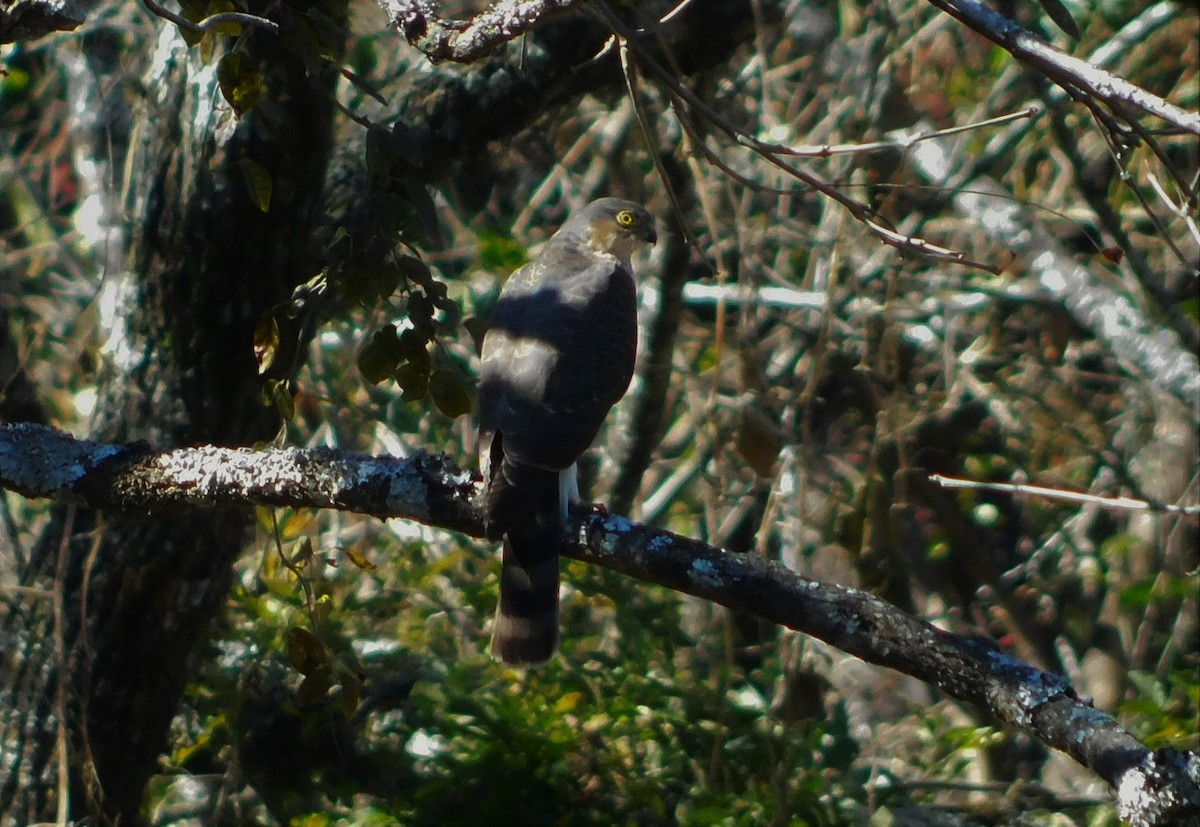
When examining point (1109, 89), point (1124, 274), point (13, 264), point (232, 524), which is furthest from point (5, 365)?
point (1124, 274)

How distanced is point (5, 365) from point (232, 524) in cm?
79

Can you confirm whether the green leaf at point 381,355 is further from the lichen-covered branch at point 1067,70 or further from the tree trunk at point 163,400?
the lichen-covered branch at point 1067,70

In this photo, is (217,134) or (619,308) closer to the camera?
(217,134)

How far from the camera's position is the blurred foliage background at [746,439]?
14.4 ft

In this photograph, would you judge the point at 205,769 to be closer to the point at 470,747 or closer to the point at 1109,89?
the point at 470,747

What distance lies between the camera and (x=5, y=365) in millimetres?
4227

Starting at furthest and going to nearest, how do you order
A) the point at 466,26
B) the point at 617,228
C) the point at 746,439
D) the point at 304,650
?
the point at 617,228
the point at 746,439
the point at 304,650
the point at 466,26

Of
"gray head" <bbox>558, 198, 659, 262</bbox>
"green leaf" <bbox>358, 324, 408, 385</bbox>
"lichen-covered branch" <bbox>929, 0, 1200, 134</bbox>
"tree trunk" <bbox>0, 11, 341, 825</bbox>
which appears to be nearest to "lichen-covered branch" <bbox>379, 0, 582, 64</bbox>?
"lichen-covered branch" <bbox>929, 0, 1200, 134</bbox>

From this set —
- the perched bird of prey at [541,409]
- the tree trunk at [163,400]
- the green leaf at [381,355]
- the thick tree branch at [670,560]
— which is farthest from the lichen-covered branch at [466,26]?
the tree trunk at [163,400]

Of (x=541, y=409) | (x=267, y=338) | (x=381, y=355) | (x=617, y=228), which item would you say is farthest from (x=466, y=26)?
(x=617, y=228)

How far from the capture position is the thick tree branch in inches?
90.7

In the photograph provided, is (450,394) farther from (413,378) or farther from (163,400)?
(163,400)

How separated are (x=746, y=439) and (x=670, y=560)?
1.95 meters

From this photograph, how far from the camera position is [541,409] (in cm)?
417
